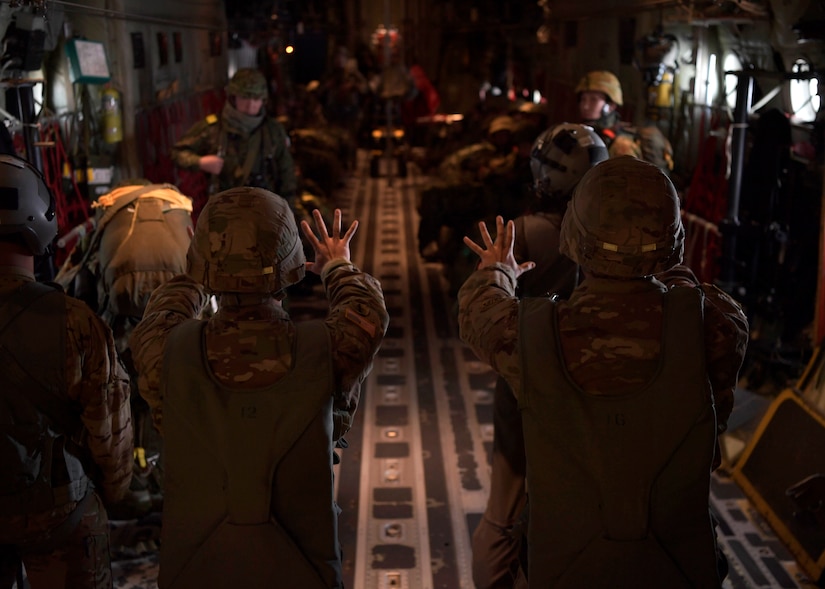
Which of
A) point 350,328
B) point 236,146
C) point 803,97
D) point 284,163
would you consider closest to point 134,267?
point 350,328

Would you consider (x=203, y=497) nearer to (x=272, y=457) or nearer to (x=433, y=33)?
(x=272, y=457)

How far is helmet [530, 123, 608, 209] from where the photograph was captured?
12.0ft

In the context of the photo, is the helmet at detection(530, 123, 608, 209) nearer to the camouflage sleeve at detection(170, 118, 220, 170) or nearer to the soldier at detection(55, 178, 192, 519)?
the soldier at detection(55, 178, 192, 519)

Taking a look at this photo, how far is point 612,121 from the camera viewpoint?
643 cm

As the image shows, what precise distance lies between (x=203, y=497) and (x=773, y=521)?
3.11m

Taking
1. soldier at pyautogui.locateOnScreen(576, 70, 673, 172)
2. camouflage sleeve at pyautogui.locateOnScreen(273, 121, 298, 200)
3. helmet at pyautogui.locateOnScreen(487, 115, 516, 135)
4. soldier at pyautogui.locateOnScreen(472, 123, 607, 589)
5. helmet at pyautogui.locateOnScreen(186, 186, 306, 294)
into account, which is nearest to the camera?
helmet at pyautogui.locateOnScreen(186, 186, 306, 294)

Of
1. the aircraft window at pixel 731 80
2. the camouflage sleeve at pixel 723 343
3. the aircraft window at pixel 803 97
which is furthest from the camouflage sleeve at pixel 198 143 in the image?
the camouflage sleeve at pixel 723 343

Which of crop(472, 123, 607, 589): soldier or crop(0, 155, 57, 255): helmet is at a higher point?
crop(0, 155, 57, 255): helmet

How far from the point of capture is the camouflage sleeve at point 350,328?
2363 millimetres

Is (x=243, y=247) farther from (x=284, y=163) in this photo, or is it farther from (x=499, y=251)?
(x=284, y=163)

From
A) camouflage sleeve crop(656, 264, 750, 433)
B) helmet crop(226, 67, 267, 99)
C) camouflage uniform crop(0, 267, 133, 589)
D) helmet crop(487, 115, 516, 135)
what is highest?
helmet crop(226, 67, 267, 99)

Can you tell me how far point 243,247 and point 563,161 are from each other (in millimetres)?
1719

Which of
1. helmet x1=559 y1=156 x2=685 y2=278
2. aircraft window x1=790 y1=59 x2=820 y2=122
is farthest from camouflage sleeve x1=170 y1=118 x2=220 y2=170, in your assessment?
helmet x1=559 y1=156 x2=685 y2=278

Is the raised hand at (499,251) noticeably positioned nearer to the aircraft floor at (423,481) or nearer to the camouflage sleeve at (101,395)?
the camouflage sleeve at (101,395)
